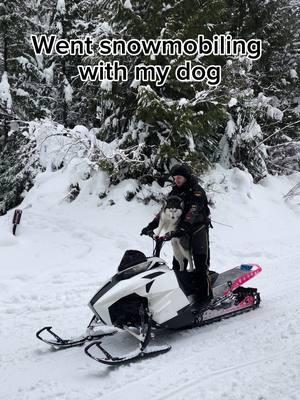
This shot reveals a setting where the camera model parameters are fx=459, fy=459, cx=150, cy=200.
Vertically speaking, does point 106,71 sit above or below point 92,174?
above

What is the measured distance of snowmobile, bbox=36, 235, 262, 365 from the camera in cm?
434

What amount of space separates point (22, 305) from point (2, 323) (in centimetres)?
68

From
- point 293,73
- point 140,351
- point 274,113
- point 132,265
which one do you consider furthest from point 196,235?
point 293,73

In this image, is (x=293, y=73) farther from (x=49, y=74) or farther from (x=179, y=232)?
(x=179, y=232)

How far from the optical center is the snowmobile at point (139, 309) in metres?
4.34

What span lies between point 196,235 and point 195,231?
2.2 inches

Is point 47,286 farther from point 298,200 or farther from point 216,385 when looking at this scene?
point 298,200

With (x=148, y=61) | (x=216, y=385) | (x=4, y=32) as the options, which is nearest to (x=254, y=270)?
(x=216, y=385)

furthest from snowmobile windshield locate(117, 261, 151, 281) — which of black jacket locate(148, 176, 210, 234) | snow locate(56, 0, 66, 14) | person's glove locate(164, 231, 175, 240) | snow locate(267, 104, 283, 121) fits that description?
snow locate(56, 0, 66, 14)

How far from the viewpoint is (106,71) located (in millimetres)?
10500

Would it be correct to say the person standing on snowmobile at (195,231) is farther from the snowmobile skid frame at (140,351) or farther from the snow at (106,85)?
the snow at (106,85)

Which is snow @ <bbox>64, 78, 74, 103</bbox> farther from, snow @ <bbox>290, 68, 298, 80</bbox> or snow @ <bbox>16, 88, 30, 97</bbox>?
snow @ <bbox>290, 68, 298, 80</bbox>

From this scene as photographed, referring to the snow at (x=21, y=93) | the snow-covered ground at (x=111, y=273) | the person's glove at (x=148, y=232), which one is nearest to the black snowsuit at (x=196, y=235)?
the person's glove at (x=148, y=232)

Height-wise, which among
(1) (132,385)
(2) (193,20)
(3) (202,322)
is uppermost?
(2) (193,20)
